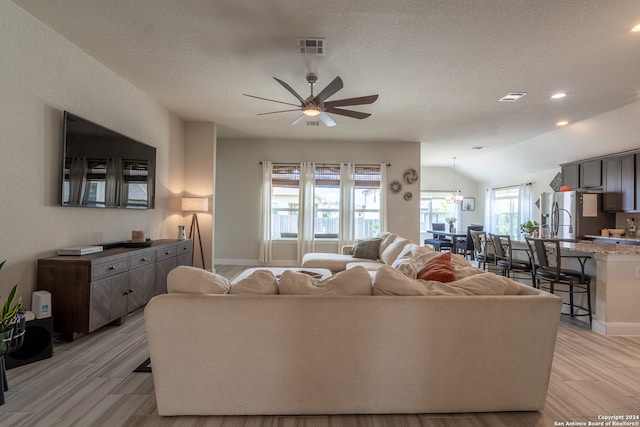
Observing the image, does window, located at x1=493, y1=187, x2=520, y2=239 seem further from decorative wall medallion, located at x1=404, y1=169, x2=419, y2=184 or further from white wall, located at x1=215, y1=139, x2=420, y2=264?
white wall, located at x1=215, y1=139, x2=420, y2=264

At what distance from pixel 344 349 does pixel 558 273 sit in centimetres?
306

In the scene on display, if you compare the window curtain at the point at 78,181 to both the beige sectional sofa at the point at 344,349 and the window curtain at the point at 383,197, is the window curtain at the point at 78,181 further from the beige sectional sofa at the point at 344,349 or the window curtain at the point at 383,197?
the window curtain at the point at 383,197

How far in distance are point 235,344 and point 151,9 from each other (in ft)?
8.89

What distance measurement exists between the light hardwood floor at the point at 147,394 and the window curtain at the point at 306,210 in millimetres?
4421

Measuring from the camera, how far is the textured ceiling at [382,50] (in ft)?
8.61

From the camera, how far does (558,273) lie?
3590mm

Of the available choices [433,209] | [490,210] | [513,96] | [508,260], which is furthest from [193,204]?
[490,210]

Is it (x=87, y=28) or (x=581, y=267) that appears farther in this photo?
(x=581, y=267)

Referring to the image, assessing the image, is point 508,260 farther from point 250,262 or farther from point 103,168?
point 103,168

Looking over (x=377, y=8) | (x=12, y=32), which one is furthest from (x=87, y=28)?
(x=377, y=8)

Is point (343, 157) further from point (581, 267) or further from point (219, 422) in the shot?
point (219, 422)

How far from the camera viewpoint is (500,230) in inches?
404

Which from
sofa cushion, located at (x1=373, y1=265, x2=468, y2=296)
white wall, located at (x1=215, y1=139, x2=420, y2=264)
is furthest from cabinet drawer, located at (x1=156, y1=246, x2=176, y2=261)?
sofa cushion, located at (x1=373, y1=265, x2=468, y2=296)

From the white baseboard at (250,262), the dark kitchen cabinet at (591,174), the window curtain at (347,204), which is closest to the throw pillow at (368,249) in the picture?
the window curtain at (347,204)
